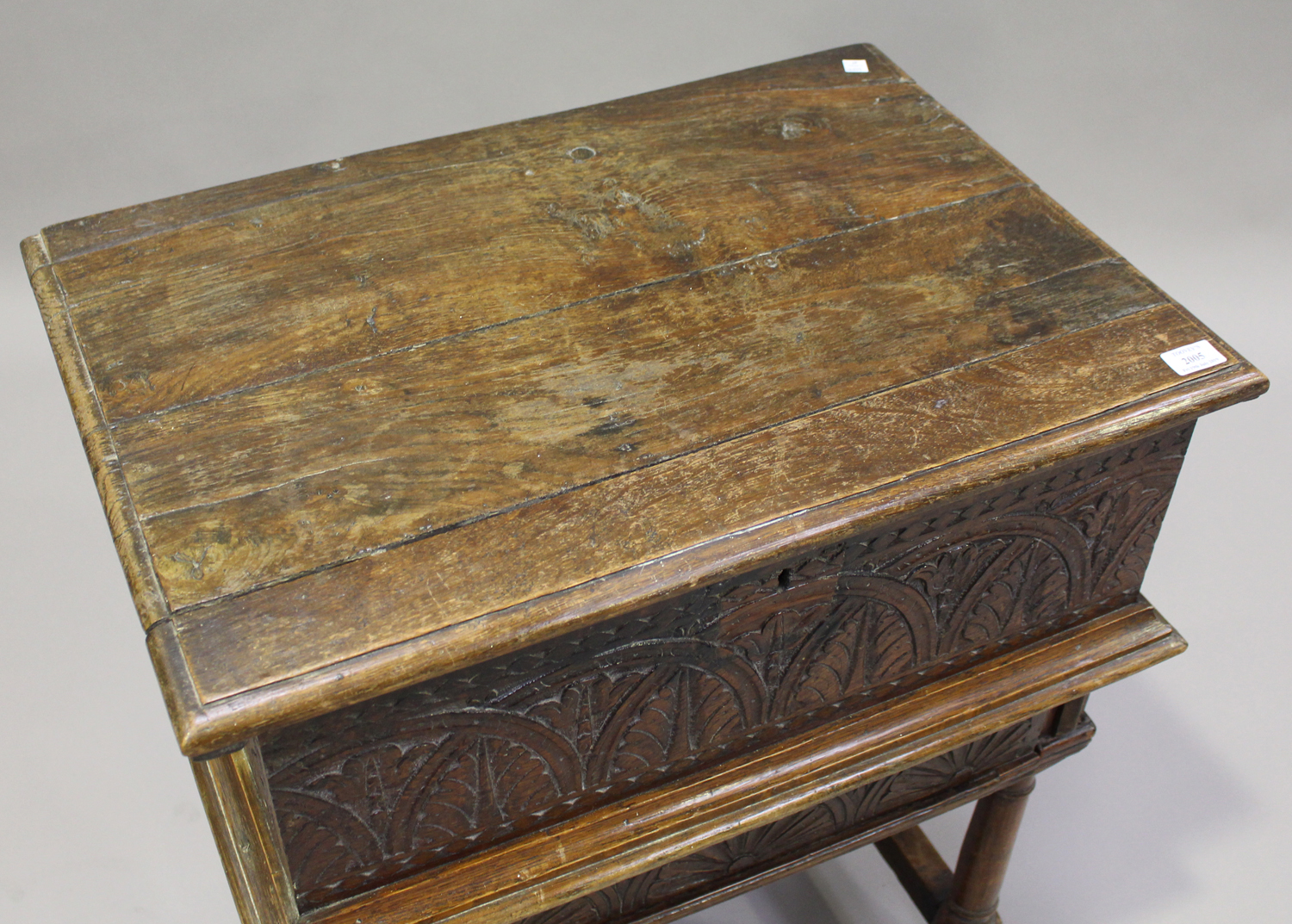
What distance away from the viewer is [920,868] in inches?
78.6

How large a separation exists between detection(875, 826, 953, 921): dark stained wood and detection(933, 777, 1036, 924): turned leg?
4 centimetres

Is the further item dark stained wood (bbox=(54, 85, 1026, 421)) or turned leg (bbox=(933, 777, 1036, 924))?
turned leg (bbox=(933, 777, 1036, 924))

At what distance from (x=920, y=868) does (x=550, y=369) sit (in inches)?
38.2

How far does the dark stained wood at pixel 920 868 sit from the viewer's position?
198 cm

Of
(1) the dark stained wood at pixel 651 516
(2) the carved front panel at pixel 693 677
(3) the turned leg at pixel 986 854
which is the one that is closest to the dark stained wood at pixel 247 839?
(2) the carved front panel at pixel 693 677

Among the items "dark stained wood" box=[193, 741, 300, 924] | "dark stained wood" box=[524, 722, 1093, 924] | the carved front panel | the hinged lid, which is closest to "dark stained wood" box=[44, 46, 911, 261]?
the hinged lid

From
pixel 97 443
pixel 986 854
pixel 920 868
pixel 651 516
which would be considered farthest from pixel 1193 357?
pixel 97 443

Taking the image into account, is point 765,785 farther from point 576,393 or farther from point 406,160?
point 406,160

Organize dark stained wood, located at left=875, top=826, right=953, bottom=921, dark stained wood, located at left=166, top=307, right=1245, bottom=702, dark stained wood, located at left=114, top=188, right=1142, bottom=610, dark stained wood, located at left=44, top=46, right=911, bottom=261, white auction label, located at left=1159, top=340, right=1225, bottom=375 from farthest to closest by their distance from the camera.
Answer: dark stained wood, located at left=875, top=826, right=953, bottom=921 < dark stained wood, located at left=44, top=46, right=911, bottom=261 < white auction label, located at left=1159, top=340, right=1225, bottom=375 < dark stained wood, located at left=114, top=188, right=1142, bottom=610 < dark stained wood, located at left=166, top=307, right=1245, bottom=702

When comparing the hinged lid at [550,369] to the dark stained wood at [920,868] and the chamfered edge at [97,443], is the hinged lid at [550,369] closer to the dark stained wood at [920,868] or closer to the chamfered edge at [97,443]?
the chamfered edge at [97,443]

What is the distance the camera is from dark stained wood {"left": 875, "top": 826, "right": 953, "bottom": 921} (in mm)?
1979

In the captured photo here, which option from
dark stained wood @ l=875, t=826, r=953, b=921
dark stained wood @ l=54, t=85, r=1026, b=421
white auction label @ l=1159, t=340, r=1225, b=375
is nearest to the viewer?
white auction label @ l=1159, t=340, r=1225, b=375

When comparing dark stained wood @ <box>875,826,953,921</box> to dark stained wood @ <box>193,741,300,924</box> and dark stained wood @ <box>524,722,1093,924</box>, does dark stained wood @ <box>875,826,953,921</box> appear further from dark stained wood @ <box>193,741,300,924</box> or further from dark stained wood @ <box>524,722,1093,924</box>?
dark stained wood @ <box>193,741,300,924</box>

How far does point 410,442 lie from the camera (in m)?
→ 1.42
